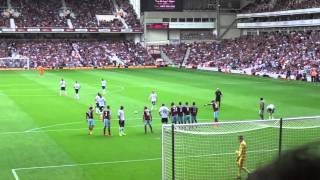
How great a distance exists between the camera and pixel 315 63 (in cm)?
5750

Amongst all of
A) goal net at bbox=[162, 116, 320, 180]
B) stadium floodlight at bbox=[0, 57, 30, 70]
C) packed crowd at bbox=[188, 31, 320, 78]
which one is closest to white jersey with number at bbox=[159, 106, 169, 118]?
goal net at bbox=[162, 116, 320, 180]

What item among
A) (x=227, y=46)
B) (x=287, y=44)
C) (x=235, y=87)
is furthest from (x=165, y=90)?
(x=227, y=46)

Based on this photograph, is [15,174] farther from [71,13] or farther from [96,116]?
[71,13]

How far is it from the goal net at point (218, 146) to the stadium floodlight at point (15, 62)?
187 feet

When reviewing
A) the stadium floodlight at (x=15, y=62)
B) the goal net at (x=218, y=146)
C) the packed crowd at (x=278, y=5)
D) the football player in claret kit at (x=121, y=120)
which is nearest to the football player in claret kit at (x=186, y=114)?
the goal net at (x=218, y=146)

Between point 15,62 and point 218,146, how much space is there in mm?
60542

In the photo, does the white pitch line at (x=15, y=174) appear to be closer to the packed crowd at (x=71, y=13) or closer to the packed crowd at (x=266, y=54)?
the packed crowd at (x=266, y=54)

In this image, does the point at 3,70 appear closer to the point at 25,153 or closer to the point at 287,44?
the point at 287,44

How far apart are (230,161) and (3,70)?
5878 centimetres

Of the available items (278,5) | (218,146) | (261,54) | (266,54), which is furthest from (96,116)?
(278,5)

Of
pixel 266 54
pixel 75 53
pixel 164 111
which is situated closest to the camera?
pixel 164 111

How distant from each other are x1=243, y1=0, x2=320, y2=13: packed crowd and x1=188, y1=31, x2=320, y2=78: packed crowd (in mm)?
3971

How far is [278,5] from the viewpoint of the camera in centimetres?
7962

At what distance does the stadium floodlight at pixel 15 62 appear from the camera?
74.4 metres
